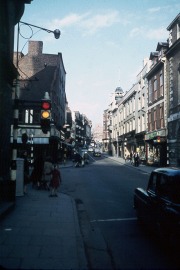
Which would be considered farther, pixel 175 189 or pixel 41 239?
pixel 41 239

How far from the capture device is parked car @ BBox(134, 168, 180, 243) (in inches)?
197

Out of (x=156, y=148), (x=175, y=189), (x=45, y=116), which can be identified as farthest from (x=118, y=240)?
(x=156, y=148)

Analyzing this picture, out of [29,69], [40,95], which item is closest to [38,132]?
[40,95]

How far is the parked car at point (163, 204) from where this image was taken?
500 centimetres

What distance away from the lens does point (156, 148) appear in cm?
3062

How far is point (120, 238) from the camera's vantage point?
6.48 m

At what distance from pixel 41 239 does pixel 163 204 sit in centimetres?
258

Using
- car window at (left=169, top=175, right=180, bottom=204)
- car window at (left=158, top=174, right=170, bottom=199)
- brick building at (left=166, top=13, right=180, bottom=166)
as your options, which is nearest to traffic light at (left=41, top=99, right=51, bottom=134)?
car window at (left=158, top=174, right=170, bottom=199)

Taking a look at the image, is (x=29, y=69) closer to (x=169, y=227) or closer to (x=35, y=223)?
(x=35, y=223)

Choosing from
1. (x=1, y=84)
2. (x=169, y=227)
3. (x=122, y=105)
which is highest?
(x=122, y=105)

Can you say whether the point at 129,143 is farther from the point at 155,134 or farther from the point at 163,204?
the point at 163,204

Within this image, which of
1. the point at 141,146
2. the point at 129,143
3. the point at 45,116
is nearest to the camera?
the point at 45,116

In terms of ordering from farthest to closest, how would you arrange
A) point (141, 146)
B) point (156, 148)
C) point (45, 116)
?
point (141, 146) < point (156, 148) < point (45, 116)

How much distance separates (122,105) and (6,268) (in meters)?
50.5
